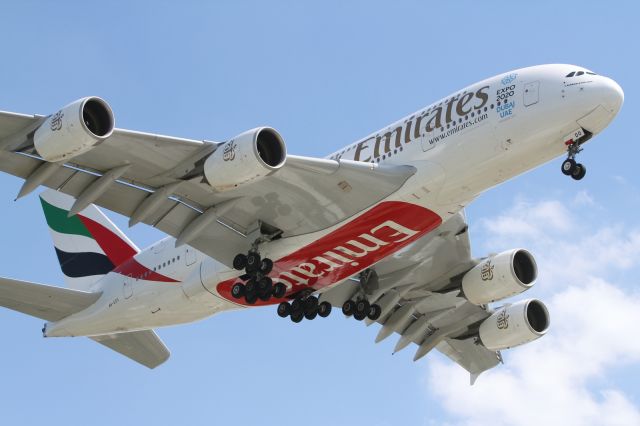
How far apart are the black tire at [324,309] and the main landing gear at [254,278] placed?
257 centimetres

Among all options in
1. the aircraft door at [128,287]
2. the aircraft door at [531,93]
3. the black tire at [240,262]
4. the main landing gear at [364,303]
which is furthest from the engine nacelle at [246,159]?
the aircraft door at [128,287]

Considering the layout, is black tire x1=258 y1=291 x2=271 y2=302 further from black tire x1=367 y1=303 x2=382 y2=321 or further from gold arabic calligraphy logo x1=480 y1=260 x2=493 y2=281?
gold arabic calligraphy logo x1=480 y1=260 x2=493 y2=281

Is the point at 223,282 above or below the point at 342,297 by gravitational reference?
above

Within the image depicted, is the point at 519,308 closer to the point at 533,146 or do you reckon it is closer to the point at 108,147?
the point at 533,146

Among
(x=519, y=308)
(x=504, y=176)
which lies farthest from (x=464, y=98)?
(x=519, y=308)

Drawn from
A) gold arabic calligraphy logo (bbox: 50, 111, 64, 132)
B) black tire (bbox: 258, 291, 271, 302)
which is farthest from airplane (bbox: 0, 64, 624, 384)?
black tire (bbox: 258, 291, 271, 302)

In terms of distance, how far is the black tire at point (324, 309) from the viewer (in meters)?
31.2

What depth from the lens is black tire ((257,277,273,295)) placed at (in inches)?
1121

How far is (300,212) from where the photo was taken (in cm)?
2770

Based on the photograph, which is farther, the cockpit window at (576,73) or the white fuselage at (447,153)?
the cockpit window at (576,73)

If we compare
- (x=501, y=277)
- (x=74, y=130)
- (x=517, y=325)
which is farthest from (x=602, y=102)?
(x=74, y=130)

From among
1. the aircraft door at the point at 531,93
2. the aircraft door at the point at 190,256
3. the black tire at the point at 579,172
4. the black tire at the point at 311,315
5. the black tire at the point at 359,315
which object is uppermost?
the aircraft door at the point at 531,93

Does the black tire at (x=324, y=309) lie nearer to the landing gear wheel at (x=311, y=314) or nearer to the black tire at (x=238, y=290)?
the landing gear wheel at (x=311, y=314)

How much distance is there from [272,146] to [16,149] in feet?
19.0
